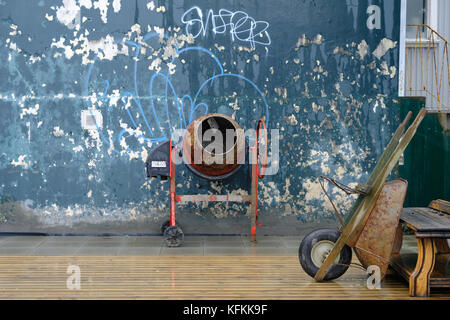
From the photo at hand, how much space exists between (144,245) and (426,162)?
4.43 m

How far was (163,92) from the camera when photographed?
25.8 feet

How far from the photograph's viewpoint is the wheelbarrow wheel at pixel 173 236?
281 inches

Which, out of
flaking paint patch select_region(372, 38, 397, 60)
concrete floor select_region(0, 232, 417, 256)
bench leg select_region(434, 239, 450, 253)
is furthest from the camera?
flaking paint patch select_region(372, 38, 397, 60)

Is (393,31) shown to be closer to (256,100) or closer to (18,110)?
(256,100)

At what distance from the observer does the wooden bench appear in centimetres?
488

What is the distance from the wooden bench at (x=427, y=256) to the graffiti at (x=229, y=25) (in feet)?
11.9

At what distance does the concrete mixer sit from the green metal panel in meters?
2.42

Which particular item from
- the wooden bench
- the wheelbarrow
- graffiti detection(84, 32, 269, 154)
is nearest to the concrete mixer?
graffiti detection(84, 32, 269, 154)

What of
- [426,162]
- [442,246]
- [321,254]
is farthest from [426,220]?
[426,162]

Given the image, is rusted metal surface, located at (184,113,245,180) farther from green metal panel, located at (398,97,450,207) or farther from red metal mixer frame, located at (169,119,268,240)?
green metal panel, located at (398,97,450,207)

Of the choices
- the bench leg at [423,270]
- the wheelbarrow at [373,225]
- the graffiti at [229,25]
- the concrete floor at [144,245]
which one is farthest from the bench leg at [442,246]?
the graffiti at [229,25]

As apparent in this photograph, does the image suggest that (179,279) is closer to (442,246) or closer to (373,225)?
(373,225)

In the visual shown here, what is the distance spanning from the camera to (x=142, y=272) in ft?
19.0

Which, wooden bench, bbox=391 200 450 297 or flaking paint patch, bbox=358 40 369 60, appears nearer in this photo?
wooden bench, bbox=391 200 450 297
